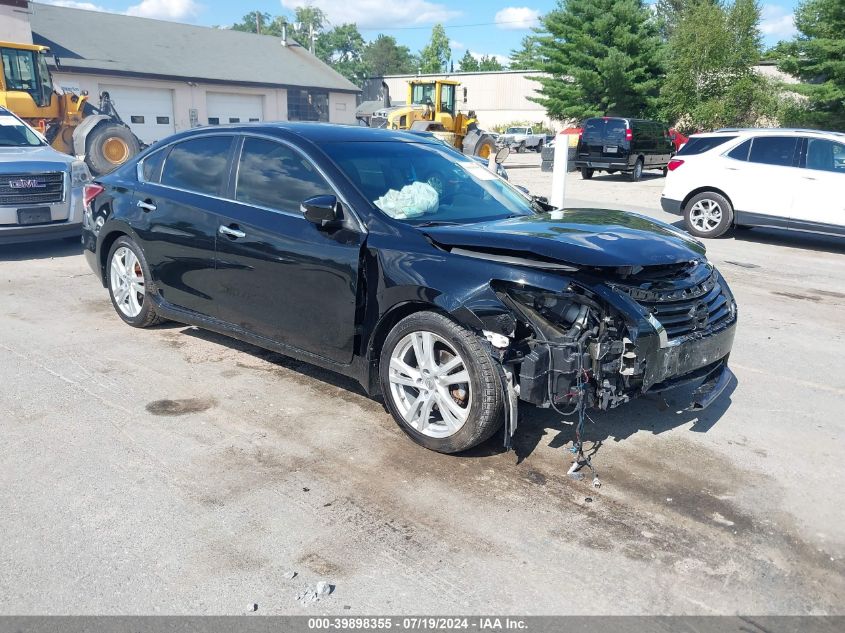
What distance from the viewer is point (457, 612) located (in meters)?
2.74

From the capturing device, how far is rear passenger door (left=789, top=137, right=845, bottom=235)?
10188 mm

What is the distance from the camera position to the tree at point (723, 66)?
32.4 metres

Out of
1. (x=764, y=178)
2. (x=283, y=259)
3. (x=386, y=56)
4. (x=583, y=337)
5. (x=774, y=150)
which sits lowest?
(x=583, y=337)

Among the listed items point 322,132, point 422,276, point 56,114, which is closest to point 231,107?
point 56,114

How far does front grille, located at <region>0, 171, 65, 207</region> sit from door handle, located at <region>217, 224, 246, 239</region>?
18.0 ft

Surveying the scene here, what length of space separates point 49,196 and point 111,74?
89.3 feet

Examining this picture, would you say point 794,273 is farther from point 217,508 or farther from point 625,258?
point 217,508

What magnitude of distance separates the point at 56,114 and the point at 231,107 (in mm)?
21935

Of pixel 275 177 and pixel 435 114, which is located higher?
pixel 435 114

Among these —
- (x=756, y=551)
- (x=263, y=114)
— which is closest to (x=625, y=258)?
(x=756, y=551)

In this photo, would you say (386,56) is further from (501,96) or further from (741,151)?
(741,151)

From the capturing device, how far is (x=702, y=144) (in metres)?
11.8

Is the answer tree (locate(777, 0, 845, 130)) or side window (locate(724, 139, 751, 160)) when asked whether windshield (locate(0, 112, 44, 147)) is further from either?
tree (locate(777, 0, 845, 130))

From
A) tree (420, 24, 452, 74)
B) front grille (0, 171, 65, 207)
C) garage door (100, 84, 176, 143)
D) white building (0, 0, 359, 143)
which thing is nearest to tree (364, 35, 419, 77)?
tree (420, 24, 452, 74)
